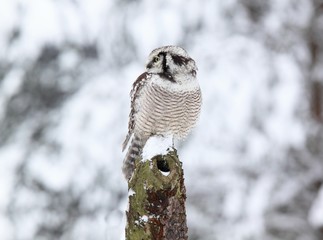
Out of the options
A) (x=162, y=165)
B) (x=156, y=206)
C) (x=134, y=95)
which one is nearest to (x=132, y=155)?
(x=134, y=95)

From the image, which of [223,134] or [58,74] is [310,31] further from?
[58,74]

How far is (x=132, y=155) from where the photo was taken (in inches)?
213

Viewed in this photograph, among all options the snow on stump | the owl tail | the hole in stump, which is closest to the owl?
the owl tail

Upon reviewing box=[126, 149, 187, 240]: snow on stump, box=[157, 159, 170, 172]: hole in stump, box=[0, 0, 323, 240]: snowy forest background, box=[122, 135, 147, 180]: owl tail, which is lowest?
box=[126, 149, 187, 240]: snow on stump

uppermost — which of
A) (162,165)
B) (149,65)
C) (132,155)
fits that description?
(149,65)

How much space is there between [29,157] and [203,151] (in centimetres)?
296

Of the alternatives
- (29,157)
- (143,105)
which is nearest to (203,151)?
(29,157)

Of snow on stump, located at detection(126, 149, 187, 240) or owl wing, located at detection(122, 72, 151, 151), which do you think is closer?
snow on stump, located at detection(126, 149, 187, 240)

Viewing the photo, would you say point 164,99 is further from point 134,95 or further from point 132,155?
point 132,155

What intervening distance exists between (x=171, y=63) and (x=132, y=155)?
0.79m

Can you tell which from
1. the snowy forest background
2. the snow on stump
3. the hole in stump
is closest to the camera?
the snow on stump

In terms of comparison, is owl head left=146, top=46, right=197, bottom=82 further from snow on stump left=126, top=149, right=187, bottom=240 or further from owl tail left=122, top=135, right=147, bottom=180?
snow on stump left=126, top=149, right=187, bottom=240

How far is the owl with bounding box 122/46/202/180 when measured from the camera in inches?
201

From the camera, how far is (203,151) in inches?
485
